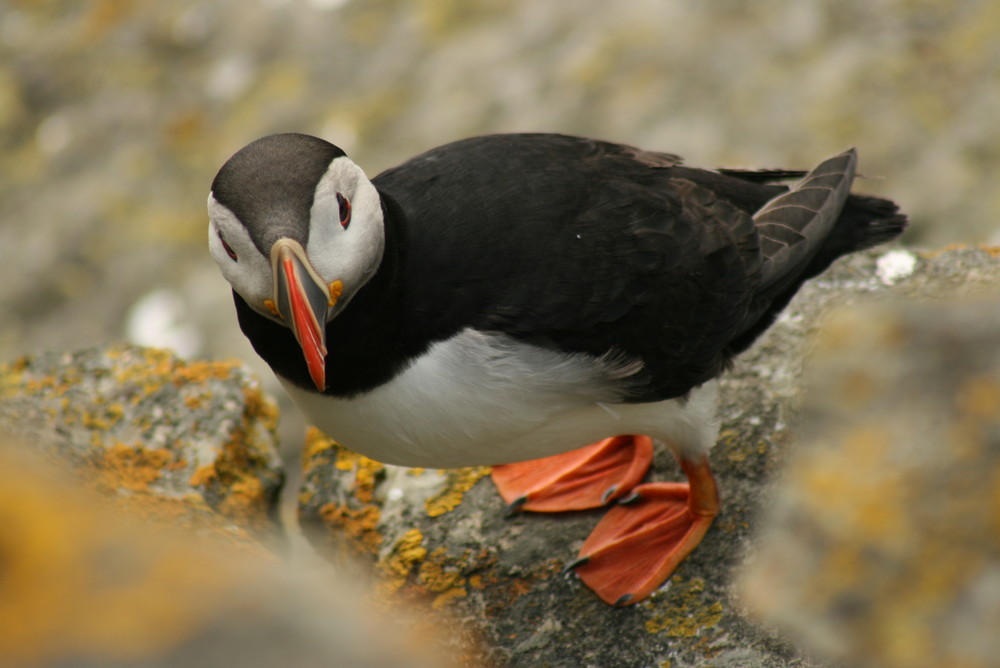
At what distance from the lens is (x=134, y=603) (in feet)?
3.51

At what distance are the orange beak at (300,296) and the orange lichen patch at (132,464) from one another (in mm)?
1133

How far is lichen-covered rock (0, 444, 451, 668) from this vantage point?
3.40ft

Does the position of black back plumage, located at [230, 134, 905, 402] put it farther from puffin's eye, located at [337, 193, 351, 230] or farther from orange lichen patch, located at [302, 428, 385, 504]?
orange lichen patch, located at [302, 428, 385, 504]

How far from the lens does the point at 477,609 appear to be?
11.6ft

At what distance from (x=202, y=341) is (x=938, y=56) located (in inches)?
167

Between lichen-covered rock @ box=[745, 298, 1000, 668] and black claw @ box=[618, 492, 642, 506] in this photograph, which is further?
black claw @ box=[618, 492, 642, 506]

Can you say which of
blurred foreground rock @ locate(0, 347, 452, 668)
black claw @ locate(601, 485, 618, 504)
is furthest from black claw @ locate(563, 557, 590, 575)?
blurred foreground rock @ locate(0, 347, 452, 668)

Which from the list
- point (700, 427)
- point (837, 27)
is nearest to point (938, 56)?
point (837, 27)

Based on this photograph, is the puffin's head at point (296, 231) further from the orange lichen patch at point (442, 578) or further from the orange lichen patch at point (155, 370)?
the orange lichen patch at point (155, 370)

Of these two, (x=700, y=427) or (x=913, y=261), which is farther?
(x=913, y=261)

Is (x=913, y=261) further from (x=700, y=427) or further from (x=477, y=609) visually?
(x=477, y=609)

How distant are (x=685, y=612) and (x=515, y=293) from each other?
3.77ft

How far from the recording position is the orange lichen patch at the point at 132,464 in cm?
348

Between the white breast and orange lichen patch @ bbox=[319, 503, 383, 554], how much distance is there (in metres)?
0.61
